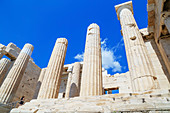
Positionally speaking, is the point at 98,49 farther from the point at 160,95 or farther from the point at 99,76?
the point at 160,95

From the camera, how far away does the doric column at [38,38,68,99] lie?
8.35m

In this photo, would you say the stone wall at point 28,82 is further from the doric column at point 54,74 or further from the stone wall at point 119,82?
the stone wall at point 119,82

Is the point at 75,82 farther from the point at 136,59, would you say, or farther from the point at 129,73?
the point at 136,59

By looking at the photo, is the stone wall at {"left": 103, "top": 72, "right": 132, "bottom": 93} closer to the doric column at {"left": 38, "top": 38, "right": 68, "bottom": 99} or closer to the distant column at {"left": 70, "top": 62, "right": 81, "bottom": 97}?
the distant column at {"left": 70, "top": 62, "right": 81, "bottom": 97}

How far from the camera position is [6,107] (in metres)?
8.51

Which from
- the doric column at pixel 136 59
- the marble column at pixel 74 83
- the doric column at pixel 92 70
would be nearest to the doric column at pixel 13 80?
the marble column at pixel 74 83

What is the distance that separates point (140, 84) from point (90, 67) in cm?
322

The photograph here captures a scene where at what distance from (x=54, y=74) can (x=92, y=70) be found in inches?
144

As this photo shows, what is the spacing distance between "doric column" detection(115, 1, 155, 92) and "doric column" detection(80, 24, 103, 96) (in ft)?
6.62

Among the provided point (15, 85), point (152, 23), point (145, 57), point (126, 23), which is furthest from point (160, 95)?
point (15, 85)

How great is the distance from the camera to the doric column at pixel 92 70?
6.67 m

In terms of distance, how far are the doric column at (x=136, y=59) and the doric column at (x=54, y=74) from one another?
5767 millimetres

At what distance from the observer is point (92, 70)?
24.4ft

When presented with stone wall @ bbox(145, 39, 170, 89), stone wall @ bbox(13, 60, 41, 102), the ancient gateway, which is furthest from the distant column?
stone wall @ bbox(145, 39, 170, 89)
